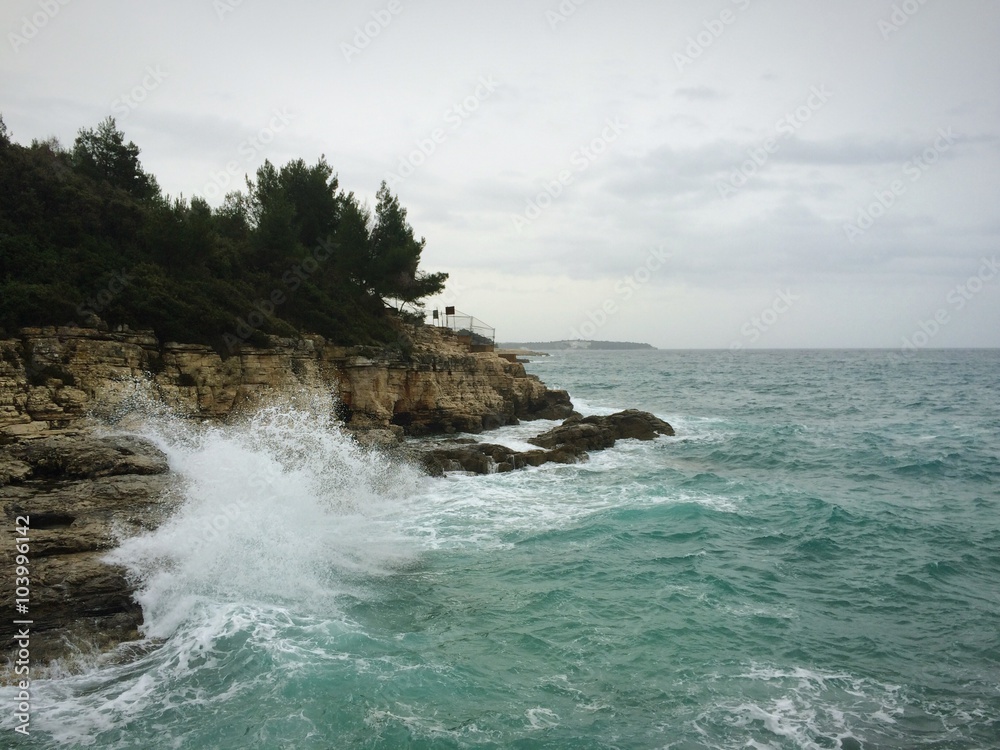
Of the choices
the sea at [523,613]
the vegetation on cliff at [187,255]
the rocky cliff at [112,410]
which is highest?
the vegetation on cliff at [187,255]

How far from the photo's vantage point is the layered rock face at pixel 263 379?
16.6m

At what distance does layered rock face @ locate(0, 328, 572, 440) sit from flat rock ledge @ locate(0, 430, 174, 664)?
2970 millimetres

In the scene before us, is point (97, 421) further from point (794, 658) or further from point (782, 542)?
point (782, 542)

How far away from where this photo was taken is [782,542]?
16047 mm

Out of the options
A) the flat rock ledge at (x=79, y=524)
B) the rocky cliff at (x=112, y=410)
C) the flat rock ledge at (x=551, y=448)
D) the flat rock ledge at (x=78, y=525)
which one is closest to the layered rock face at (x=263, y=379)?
the rocky cliff at (x=112, y=410)

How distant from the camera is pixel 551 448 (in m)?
27.2

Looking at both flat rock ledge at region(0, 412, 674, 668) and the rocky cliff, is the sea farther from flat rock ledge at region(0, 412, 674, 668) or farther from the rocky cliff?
the rocky cliff

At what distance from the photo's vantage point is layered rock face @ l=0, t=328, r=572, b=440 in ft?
54.5

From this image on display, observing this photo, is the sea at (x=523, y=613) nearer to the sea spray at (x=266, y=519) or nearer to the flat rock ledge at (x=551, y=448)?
the sea spray at (x=266, y=519)

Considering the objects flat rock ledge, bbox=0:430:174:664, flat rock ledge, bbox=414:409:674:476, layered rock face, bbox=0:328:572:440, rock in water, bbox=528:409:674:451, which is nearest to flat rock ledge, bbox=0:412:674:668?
flat rock ledge, bbox=0:430:174:664

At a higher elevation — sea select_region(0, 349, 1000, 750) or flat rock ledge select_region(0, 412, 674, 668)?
flat rock ledge select_region(0, 412, 674, 668)

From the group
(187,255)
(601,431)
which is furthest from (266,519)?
(601,431)

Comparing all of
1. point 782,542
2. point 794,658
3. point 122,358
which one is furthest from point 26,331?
point 782,542

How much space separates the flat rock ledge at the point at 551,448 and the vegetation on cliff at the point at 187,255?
786 centimetres
